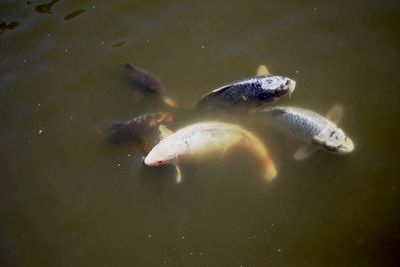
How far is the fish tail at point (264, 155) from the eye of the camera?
4098 mm

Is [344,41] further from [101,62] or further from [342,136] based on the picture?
[101,62]

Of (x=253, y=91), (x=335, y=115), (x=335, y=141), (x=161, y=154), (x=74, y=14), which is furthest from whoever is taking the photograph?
(x=74, y=14)

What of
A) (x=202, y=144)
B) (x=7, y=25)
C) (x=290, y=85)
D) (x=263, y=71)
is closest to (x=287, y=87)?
(x=290, y=85)

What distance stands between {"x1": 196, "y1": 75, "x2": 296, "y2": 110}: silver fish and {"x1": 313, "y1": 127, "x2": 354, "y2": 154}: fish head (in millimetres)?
653

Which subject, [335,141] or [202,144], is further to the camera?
[202,144]

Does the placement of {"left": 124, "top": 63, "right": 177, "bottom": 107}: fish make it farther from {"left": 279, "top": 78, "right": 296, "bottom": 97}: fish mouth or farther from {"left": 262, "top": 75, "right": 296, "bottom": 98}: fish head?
{"left": 279, "top": 78, "right": 296, "bottom": 97}: fish mouth

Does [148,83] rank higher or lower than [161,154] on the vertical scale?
higher

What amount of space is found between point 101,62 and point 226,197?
255 cm

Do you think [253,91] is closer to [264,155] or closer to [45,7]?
[264,155]

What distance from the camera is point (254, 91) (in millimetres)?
4211

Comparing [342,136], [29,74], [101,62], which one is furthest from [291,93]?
[29,74]

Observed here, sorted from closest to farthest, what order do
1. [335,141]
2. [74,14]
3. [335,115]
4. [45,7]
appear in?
[335,141] < [335,115] < [74,14] < [45,7]

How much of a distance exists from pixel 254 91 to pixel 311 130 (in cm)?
74

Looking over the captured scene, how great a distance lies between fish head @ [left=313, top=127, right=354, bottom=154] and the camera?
3971 mm
